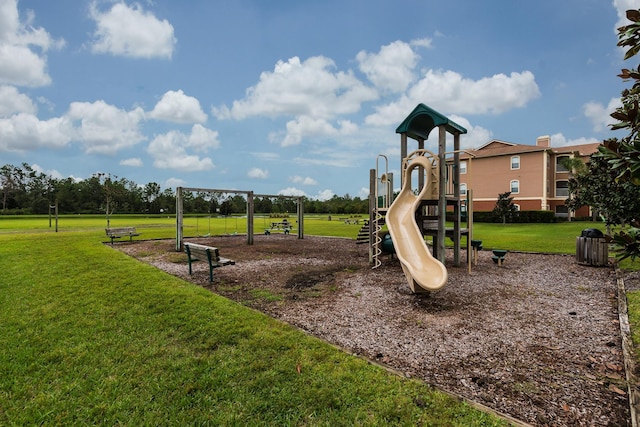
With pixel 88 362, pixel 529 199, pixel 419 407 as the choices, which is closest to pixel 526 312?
pixel 419 407

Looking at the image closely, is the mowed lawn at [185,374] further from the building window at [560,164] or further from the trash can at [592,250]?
the building window at [560,164]

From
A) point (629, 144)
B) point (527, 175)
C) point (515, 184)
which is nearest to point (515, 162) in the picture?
point (527, 175)

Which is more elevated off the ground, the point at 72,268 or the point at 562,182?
the point at 562,182

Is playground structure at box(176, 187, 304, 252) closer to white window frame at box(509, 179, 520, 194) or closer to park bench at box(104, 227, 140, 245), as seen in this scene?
park bench at box(104, 227, 140, 245)

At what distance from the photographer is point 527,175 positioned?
1436 inches

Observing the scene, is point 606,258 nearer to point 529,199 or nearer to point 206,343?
point 206,343

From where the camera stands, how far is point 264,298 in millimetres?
6551

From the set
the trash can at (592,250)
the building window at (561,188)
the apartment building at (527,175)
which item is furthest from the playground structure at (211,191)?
the building window at (561,188)

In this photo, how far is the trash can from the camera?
973cm

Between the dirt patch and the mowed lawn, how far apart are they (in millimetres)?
493

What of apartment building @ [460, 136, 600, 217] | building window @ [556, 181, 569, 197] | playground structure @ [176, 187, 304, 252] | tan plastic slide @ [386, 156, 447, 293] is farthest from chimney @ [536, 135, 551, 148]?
tan plastic slide @ [386, 156, 447, 293]

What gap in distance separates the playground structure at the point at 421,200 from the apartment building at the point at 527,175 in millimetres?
27102

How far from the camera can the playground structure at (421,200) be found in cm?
772

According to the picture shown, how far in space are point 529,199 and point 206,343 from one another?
135ft
